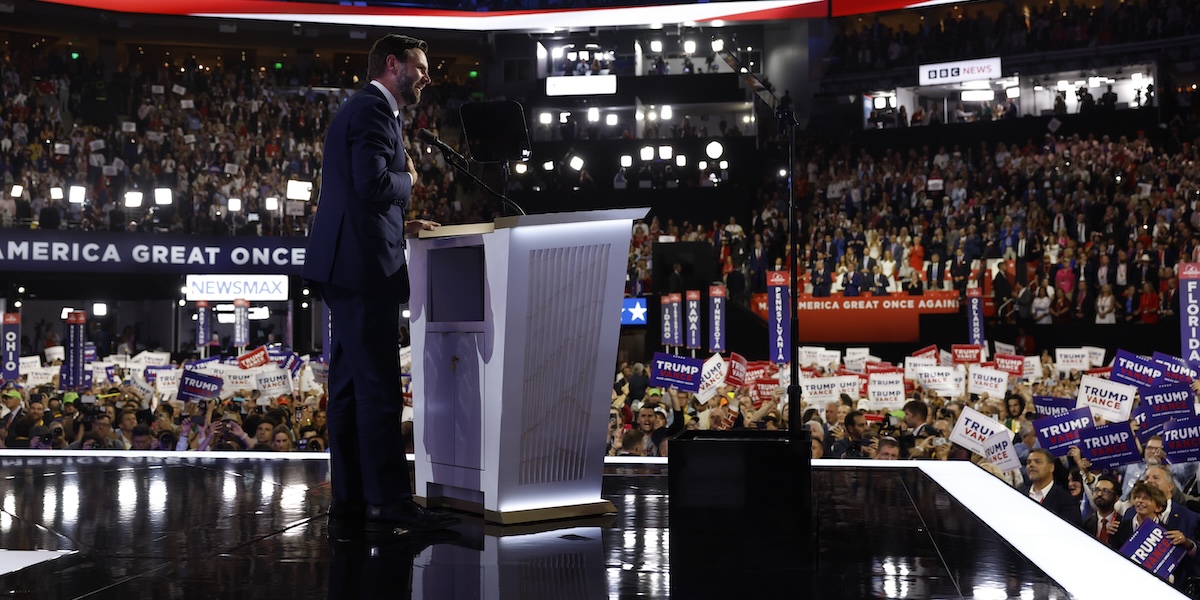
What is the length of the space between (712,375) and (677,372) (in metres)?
0.59

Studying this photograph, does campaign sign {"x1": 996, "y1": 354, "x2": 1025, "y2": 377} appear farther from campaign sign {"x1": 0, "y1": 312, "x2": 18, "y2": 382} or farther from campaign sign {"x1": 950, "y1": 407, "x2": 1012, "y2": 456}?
campaign sign {"x1": 0, "y1": 312, "x2": 18, "y2": 382}

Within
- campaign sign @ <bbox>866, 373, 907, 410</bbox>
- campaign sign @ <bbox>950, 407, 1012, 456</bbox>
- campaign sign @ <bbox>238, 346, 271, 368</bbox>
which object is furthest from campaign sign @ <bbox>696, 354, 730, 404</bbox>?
campaign sign @ <bbox>238, 346, 271, 368</bbox>

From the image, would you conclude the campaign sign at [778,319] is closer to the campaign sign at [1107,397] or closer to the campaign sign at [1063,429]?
the campaign sign at [1107,397]

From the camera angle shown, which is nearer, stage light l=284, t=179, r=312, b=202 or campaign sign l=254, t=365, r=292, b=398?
campaign sign l=254, t=365, r=292, b=398

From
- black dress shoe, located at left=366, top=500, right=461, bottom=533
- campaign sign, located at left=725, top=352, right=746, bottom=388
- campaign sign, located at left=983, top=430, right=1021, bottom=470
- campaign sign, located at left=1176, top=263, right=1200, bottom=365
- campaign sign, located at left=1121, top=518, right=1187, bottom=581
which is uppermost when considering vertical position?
campaign sign, located at left=1176, top=263, right=1200, bottom=365

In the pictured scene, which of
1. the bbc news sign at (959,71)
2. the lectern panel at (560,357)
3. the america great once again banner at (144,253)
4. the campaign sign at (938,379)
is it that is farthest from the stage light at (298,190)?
the lectern panel at (560,357)

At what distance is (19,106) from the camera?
1780 cm

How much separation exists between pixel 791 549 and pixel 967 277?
13.1m

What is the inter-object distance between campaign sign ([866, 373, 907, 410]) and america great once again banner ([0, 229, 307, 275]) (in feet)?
34.1

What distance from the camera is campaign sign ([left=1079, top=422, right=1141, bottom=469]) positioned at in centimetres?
604

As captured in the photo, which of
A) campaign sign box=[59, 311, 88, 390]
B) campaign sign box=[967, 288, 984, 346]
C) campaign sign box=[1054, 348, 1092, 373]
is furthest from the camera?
campaign sign box=[967, 288, 984, 346]

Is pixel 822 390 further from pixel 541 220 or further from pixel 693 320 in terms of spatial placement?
pixel 541 220

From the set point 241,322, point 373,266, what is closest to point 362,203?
point 373,266

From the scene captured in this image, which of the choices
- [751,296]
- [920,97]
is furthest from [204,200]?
[920,97]
